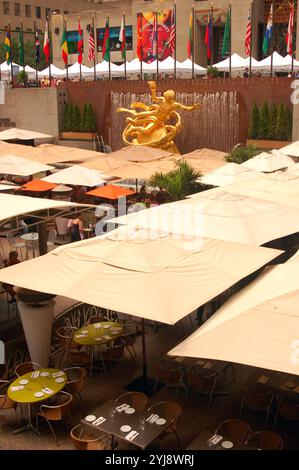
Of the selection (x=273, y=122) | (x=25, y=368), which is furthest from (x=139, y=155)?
(x=25, y=368)

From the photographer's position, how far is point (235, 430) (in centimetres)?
709

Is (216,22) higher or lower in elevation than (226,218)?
higher

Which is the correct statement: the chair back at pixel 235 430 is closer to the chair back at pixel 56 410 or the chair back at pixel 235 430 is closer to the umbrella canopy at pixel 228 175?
the chair back at pixel 56 410

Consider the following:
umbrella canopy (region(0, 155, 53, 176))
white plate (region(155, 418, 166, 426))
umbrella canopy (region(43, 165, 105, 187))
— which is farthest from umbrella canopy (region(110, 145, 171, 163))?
white plate (region(155, 418, 166, 426))

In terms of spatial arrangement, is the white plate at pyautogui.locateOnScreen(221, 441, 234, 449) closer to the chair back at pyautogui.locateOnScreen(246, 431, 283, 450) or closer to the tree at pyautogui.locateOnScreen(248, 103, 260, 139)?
the chair back at pyautogui.locateOnScreen(246, 431, 283, 450)

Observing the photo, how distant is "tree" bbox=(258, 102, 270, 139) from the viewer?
90.2 ft

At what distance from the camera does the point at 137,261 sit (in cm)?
840

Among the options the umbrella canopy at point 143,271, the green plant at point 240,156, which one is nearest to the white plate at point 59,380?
the umbrella canopy at point 143,271

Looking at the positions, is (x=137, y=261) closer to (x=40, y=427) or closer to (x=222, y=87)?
(x=40, y=427)

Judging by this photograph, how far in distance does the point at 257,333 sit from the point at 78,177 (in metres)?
13.1

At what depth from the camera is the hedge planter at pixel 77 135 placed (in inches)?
1296

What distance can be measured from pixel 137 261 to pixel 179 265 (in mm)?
601

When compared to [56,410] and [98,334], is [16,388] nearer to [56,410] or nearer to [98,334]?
[56,410]

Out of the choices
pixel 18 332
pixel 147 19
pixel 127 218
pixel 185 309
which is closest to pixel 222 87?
pixel 127 218
